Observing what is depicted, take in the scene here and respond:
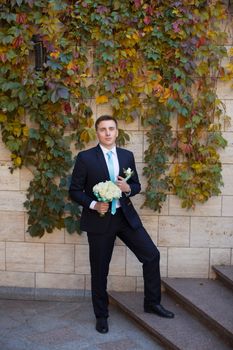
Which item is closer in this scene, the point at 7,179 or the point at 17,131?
the point at 17,131

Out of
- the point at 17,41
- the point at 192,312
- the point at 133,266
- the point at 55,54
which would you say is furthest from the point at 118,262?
the point at 17,41

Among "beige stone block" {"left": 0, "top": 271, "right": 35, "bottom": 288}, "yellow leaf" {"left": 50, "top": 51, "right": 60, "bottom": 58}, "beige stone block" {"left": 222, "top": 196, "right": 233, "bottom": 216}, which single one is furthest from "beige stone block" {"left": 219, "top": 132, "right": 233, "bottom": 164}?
"beige stone block" {"left": 0, "top": 271, "right": 35, "bottom": 288}

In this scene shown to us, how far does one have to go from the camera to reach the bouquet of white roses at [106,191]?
3768mm

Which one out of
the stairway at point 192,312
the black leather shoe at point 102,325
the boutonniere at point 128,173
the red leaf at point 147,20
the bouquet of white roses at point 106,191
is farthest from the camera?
the red leaf at point 147,20

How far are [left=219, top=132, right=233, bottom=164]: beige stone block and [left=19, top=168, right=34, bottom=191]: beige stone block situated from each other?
1865 mm

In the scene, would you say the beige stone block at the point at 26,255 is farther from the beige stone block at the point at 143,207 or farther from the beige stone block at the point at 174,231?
the beige stone block at the point at 174,231

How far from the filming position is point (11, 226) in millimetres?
4934

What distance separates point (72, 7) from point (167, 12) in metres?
0.86

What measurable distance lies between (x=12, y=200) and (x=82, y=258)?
2.98 feet

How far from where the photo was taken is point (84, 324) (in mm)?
4371

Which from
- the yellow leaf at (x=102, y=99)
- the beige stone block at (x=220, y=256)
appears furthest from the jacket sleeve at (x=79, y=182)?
the beige stone block at (x=220, y=256)

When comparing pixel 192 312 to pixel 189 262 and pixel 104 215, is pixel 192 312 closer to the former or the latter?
pixel 189 262

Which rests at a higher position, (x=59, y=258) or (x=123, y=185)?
(x=123, y=185)

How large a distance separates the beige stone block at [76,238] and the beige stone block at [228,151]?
1.55 metres
